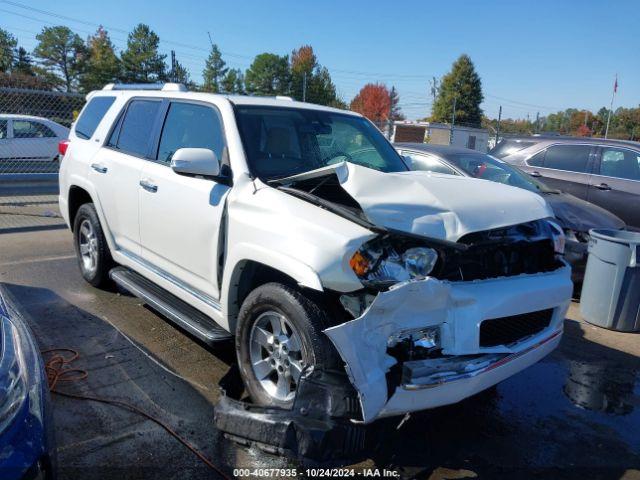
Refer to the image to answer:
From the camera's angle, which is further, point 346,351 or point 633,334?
point 633,334

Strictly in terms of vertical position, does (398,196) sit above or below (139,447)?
above

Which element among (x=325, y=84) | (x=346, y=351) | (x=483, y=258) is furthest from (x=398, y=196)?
(x=325, y=84)

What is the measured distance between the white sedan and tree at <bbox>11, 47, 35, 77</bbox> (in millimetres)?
65063

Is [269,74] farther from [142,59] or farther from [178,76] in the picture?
[178,76]

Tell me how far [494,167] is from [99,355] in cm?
555

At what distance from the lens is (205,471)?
112 inches

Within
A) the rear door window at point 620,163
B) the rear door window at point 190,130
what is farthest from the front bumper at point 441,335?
the rear door window at point 620,163

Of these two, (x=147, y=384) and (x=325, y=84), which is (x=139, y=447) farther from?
(x=325, y=84)

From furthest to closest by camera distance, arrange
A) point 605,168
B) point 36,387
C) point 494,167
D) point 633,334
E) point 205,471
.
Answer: point 605,168 < point 494,167 < point 633,334 < point 205,471 < point 36,387

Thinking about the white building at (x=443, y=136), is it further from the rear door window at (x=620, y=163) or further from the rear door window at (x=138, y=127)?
the rear door window at (x=138, y=127)

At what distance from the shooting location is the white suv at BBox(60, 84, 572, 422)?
8.61 ft

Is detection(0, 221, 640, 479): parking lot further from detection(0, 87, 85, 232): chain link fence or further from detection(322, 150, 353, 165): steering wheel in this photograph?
detection(0, 87, 85, 232): chain link fence

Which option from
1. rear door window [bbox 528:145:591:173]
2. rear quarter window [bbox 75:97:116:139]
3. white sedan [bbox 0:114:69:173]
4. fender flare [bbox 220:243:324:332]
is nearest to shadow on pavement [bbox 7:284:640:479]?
fender flare [bbox 220:243:324:332]

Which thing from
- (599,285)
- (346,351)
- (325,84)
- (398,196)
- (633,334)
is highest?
(325,84)
